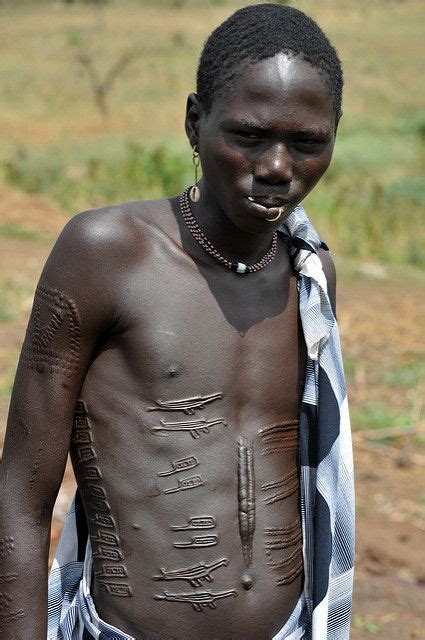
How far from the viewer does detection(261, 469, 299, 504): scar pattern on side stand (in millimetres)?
1763

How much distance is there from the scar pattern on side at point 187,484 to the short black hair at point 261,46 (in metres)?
0.60

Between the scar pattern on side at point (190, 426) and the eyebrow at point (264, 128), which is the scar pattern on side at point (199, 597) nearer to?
the scar pattern on side at point (190, 426)

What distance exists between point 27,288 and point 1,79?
71.3 feet

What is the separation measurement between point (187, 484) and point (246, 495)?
112mm

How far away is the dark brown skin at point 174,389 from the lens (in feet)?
5.30

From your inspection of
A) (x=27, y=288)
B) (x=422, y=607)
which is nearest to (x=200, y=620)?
(x=422, y=607)

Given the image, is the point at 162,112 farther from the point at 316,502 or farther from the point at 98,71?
the point at 316,502

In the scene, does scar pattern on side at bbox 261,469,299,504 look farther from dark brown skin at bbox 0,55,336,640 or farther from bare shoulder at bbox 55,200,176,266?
bare shoulder at bbox 55,200,176,266

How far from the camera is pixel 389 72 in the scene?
3017cm

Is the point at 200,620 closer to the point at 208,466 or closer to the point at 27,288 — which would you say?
the point at 208,466

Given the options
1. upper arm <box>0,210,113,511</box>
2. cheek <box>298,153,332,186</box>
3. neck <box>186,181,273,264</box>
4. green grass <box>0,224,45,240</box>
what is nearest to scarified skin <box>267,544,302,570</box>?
upper arm <box>0,210,113,511</box>

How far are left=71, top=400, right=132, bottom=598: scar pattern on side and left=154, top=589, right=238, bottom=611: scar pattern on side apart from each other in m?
0.07

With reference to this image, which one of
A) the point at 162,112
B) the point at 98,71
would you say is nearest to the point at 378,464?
the point at 162,112

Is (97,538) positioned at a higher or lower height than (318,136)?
lower
